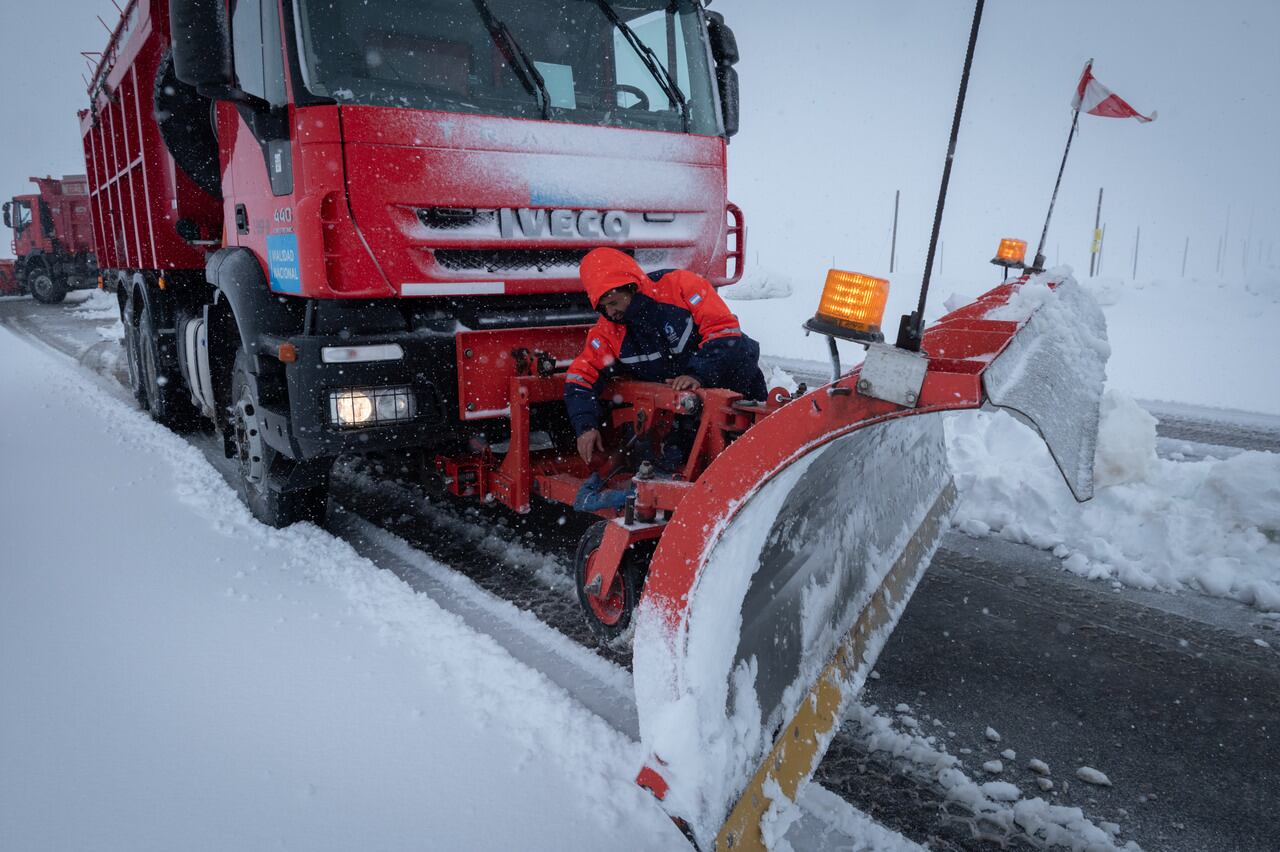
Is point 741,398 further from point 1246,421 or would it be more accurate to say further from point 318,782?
point 1246,421

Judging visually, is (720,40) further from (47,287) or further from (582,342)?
(47,287)

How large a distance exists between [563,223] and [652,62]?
1.13 m

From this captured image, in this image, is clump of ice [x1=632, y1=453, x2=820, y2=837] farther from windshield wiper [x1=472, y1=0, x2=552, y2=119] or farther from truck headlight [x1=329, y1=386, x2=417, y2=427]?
windshield wiper [x1=472, y1=0, x2=552, y2=119]

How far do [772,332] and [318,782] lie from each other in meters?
13.5

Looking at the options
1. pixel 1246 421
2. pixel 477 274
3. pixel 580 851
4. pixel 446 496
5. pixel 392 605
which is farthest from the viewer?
pixel 1246 421

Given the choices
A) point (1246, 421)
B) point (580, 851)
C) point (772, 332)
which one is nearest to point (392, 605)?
point (580, 851)

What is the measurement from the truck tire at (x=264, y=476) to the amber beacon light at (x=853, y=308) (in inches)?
117

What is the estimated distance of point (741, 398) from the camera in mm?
2619

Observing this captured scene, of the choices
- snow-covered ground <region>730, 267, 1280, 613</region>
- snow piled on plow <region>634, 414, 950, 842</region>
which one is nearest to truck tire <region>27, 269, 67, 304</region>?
snow-covered ground <region>730, 267, 1280, 613</region>

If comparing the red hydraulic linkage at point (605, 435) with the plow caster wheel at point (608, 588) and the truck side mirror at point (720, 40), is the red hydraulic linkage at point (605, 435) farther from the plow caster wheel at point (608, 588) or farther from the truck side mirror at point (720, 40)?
the truck side mirror at point (720, 40)

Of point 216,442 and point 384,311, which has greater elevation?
point 384,311

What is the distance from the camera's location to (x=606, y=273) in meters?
3.02

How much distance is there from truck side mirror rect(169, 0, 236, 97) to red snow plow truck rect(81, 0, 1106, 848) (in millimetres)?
10

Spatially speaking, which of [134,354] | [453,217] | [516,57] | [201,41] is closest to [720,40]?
[516,57]
